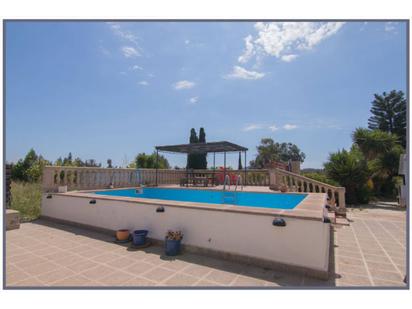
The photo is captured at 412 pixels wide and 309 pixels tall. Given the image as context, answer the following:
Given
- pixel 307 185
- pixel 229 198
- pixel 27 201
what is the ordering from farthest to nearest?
1. pixel 307 185
2. pixel 229 198
3. pixel 27 201

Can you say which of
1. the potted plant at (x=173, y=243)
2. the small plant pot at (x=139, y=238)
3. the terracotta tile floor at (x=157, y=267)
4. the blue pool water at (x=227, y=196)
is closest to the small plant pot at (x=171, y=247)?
the potted plant at (x=173, y=243)

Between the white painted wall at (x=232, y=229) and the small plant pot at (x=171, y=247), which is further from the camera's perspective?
the small plant pot at (x=171, y=247)

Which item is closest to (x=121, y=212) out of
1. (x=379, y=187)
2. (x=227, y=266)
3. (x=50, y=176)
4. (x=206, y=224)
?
(x=206, y=224)

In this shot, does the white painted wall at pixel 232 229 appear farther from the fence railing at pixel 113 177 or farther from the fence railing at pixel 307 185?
the fence railing at pixel 307 185

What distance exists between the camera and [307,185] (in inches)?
317

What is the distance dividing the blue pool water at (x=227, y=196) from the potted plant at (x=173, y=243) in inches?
130

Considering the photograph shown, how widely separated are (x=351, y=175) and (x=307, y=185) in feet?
12.9

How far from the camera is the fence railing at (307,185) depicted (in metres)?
7.30

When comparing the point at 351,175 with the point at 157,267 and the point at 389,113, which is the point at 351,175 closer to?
the point at 157,267

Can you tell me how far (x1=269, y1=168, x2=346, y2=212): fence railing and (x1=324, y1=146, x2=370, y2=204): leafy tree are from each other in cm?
280

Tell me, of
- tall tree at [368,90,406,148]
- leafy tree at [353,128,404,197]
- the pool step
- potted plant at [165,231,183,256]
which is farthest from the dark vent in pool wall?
tall tree at [368,90,406,148]

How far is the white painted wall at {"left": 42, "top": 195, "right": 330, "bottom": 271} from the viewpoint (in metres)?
3.00

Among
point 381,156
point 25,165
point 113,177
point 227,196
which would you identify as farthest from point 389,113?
point 25,165
